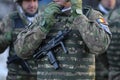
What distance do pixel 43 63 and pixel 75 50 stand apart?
390 millimetres

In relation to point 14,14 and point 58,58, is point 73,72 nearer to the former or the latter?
point 58,58

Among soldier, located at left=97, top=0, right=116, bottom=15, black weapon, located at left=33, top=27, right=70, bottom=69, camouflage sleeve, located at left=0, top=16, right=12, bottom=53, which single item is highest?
black weapon, located at left=33, top=27, right=70, bottom=69

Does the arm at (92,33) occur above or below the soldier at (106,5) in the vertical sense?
above

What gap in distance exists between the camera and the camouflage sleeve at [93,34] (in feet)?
18.9

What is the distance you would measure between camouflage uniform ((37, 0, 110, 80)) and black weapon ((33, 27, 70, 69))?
1.7 inches

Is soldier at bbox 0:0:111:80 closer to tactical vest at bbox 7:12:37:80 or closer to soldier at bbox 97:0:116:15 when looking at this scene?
tactical vest at bbox 7:12:37:80

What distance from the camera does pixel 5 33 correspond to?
7438mm

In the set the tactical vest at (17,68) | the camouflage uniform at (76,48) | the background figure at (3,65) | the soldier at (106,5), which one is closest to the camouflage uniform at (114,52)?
the soldier at (106,5)

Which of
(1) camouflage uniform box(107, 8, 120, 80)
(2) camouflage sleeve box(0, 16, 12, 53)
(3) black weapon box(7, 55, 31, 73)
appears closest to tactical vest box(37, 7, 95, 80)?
(3) black weapon box(7, 55, 31, 73)

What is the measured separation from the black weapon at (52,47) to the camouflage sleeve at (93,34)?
20 centimetres

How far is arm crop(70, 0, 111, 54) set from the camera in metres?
5.76

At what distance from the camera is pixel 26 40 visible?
605 cm

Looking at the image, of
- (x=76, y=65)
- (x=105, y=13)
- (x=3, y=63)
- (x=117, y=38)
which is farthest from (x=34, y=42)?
(x=3, y=63)

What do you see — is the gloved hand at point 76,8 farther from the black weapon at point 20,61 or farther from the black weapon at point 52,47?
the black weapon at point 20,61
